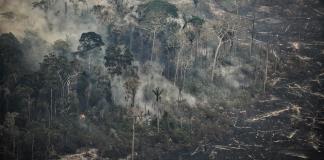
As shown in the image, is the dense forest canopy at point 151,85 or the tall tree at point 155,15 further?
the tall tree at point 155,15

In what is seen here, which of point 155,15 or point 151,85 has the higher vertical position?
point 155,15

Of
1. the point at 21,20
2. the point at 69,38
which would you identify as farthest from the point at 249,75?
the point at 21,20

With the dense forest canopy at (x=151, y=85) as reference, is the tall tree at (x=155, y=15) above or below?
above

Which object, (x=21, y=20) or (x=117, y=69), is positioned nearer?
(x=117, y=69)

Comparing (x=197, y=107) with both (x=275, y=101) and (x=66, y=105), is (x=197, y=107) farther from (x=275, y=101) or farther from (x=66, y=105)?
(x=66, y=105)

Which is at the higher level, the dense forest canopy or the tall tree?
the tall tree

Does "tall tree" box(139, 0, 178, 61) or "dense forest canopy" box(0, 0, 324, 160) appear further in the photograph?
"tall tree" box(139, 0, 178, 61)

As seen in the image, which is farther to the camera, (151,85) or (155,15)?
(155,15)

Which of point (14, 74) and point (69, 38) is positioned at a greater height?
point (69, 38)
